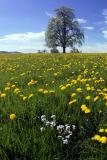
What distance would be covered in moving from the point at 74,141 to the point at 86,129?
0.28 m

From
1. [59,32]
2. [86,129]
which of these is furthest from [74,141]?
[59,32]

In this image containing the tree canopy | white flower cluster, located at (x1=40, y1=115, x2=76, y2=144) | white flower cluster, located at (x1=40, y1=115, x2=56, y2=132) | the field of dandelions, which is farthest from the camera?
the tree canopy

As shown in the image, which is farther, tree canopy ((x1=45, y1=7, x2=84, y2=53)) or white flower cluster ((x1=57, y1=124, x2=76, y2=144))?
tree canopy ((x1=45, y1=7, x2=84, y2=53))

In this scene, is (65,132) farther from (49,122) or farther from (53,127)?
(49,122)

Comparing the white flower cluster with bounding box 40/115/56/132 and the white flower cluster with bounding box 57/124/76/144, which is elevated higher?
the white flower cluster with bounding box 40/115/56/132

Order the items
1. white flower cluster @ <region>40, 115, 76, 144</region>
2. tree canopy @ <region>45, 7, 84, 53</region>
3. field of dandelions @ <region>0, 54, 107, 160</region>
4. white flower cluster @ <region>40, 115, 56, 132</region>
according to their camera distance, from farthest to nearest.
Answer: tree canopy @ <region>45, 7, 84, 53</region> < white flower cluster @ <region>40, 115, 56, 132</region> < white flower cluster @ <region>40, 115, 76, 144</region> < field of dandelions @ <region>0, 54, 107, 160</region>

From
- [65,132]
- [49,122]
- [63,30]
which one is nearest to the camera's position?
[65,132]

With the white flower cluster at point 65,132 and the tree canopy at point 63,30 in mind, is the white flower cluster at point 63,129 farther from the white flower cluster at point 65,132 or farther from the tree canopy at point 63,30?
the tree canopy at point 63,30

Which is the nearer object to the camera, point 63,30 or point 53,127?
point 53,127

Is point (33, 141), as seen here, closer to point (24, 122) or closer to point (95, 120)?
point (24, 122)

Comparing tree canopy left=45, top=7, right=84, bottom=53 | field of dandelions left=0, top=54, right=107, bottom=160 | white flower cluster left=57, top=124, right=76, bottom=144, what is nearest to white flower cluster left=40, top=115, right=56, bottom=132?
field of dandelions left=0, top=54, right=107, bottom=160

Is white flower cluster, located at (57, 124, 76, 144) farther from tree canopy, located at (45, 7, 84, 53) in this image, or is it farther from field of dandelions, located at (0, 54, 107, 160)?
tree canopy, located at (45, 7, 84, 53)

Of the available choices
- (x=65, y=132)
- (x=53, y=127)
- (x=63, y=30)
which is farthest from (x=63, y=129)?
(x=63, y=30)

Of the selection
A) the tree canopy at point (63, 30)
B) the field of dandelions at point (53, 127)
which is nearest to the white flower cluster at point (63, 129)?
the field of dandelions at point (53, 127)
